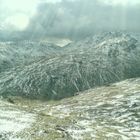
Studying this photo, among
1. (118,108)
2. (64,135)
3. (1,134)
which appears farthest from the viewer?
(118,108)

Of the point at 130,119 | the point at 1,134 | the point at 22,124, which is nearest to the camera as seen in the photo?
the point at 1,134

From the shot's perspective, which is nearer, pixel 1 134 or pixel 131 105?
pixel 1 134

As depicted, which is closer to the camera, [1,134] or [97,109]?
[1,134]

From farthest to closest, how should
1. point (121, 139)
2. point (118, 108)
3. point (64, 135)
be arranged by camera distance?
point (118, 108), point (121, 139), point (64, 135)

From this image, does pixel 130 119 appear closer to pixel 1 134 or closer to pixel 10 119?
pixel 10 119

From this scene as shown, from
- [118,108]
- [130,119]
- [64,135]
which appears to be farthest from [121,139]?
[118,108]

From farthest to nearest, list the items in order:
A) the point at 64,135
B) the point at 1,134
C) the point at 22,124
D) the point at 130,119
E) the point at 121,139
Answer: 1. the point at 130,119
2. the point at 121,139
3. the point at 22,124
4. the point at 64,135
5. the point at 1,134

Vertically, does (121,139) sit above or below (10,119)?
below

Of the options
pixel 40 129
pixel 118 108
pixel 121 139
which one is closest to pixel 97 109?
pixel 118 108

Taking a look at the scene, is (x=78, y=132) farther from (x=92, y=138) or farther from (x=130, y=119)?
(x=130, y=119)
